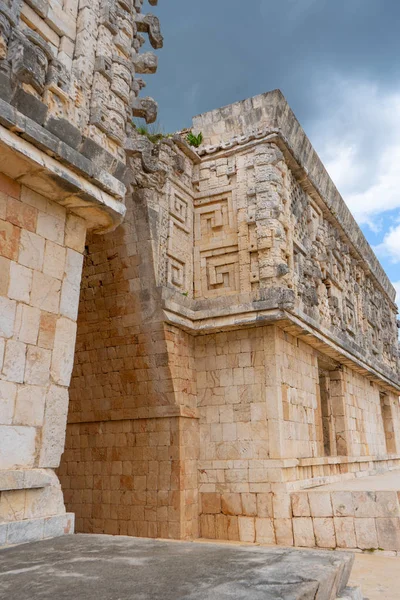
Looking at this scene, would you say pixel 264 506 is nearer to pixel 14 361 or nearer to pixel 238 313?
pixel 238 313

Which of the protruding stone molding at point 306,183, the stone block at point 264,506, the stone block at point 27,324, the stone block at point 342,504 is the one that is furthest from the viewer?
the protruding stone molding at point 306,183

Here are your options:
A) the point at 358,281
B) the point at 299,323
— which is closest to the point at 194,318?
the point at 299,323

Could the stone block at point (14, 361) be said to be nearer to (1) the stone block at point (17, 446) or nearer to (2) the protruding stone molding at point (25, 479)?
(1) the stone block at point (17, 446)

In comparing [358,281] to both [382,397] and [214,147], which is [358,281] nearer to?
[382,397]

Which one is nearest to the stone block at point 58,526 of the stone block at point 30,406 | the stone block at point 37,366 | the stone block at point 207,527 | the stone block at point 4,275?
the stone block at point 30,406

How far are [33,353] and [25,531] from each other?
47.8 inches

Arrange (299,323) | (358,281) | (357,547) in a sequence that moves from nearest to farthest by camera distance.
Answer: (357,547) → (299,323) → (358,281)

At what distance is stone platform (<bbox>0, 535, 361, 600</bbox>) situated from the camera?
201 centimetres

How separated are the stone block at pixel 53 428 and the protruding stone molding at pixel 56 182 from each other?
153 cm

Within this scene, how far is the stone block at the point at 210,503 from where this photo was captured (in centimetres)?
791

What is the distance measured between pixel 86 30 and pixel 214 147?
5.15 m

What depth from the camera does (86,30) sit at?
14.9ft

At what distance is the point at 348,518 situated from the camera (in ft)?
22.5

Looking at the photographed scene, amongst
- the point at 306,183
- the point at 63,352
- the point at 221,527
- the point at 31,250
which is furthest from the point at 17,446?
the point at 306,183
